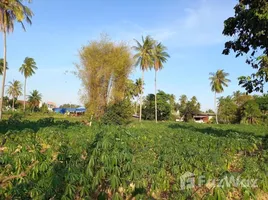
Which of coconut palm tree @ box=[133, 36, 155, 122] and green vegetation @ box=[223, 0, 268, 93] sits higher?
coconut palm tree @ box=[133, 36, 155, 122]

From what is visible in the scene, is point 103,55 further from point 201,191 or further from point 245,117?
point 245,117

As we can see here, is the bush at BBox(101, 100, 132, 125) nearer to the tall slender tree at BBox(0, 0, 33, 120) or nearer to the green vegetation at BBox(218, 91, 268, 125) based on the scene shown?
the tall slender tree at BBox(0, 0, 33, 120)

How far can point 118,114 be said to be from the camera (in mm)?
27047

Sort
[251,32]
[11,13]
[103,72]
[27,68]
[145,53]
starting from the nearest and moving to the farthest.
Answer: [251,32] < [11,13] < [103,72] < [145,53] < [27,68]

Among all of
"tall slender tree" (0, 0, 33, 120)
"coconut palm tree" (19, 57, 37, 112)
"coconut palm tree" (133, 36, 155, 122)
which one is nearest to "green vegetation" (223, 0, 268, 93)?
"tall slender tree" (0, 0, 33, 120)

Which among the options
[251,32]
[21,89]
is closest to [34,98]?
[21,89]

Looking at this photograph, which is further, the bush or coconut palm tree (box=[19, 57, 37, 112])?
coconut palm tree (box=[19, 57, 37, 112])

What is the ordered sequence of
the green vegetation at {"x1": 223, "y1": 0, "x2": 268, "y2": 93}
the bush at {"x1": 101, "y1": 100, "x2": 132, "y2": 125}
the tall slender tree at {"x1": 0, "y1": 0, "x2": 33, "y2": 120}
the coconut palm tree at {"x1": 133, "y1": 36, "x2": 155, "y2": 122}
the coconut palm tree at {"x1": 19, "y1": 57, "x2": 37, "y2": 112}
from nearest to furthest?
the green vegetation at {"x1": 223, "y1": 0, "x2": 268, "y2": 93} < the tall slender tree at {"x1": 0, "y1": 0, "x2": 33, "y2": 120} < the bush at {"x1": 101, "y1": 100, "x2": 132, "y2": 125} < the coconut palm tree at {"x1": 133, "y1": 36, "x2": 155, "y2": 122} < the coconut palm tree at {"x1": 19, "y1": 57, "x2": 37, "y2": 112}

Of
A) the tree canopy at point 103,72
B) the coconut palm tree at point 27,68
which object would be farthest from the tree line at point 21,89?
the tree canopy at point 103,72

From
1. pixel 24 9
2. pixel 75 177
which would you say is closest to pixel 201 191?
pixel 75 177

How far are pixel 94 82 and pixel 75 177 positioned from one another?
24.5 m

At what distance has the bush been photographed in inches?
1029

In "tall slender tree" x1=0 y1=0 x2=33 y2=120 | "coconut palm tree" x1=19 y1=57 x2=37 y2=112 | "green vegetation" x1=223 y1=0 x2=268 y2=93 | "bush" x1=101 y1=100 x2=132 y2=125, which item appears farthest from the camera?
"coconut palm tree" x1=19 y1=57 x2=37 y2=112

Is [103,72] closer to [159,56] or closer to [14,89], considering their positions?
[159,56]
